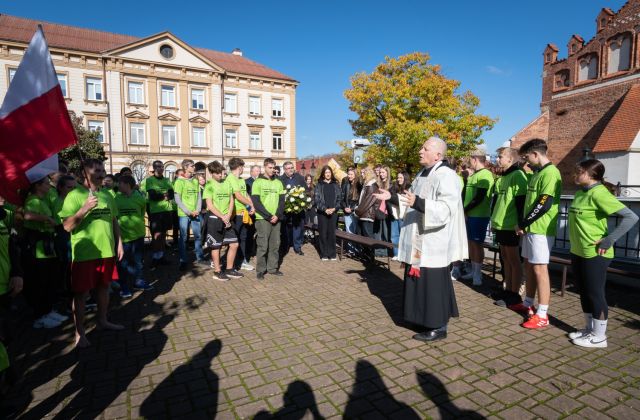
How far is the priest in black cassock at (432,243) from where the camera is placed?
13.3 feet

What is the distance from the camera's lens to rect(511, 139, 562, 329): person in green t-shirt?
14.4 feet

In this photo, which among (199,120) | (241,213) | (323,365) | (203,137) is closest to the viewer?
(323,365)

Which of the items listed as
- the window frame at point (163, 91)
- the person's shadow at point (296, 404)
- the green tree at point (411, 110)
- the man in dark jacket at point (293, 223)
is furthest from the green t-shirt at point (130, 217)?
the window frame at point (163, 91)

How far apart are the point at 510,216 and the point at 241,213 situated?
5.11 meters

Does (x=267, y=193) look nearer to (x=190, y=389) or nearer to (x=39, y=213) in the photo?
(x=39, y=213)

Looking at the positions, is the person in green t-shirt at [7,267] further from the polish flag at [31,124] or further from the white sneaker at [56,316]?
the white sneaker at [56,316]

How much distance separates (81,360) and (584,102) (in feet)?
113

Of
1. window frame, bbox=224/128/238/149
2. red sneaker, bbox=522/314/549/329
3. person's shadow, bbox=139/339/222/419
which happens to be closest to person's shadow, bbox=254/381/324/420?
person's shadow, bbox=139/339/222/419

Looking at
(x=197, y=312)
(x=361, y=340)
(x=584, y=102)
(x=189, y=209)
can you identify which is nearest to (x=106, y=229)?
(x=197, y=312)

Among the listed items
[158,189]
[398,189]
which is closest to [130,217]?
[158,189]

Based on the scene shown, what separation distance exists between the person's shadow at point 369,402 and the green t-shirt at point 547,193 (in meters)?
2.65

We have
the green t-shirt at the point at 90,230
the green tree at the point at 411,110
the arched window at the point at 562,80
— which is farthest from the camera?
the arched window at the point at 562,80

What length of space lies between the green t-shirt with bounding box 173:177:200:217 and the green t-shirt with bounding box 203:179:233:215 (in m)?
1.18

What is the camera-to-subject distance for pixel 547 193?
4.36 meters
